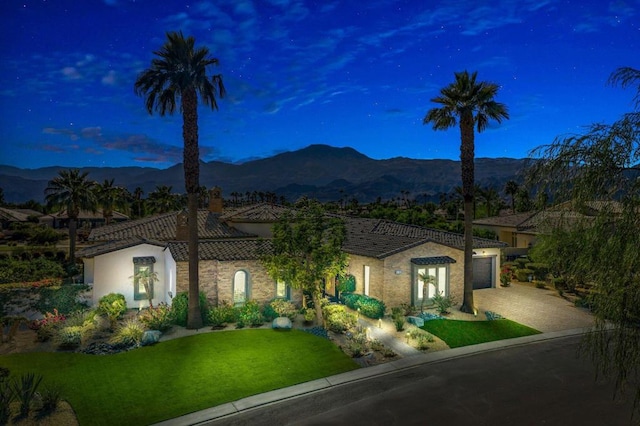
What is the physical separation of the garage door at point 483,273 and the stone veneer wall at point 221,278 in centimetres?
1561

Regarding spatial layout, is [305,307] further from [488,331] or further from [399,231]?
[399,231]

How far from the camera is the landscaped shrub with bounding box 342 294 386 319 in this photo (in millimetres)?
22094

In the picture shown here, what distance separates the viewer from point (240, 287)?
22828 millimetres

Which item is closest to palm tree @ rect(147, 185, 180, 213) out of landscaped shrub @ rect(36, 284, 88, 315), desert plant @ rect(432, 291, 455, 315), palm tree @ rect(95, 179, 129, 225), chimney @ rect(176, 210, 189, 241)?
palm tree @ rect(95, 179, 129, 225)

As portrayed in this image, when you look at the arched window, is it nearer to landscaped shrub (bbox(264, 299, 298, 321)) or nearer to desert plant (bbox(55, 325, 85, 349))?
landscaped shrub (bbox(264, 299, 298, 321))

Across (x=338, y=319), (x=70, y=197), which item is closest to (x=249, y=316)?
(x=338, y=319)

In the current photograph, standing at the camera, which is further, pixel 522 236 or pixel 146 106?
pixel 522 236

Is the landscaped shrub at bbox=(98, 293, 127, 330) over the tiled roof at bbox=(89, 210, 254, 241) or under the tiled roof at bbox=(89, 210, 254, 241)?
under

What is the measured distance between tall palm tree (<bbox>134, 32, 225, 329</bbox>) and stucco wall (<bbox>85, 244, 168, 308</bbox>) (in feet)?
17.7

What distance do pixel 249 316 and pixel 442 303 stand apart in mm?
10612

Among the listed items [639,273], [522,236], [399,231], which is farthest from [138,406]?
[522,236]

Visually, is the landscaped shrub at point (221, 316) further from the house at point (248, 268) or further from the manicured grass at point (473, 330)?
the manicured grass at point (473, 330)

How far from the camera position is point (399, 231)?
31.2 meters

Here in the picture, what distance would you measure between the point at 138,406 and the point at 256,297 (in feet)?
34.6
